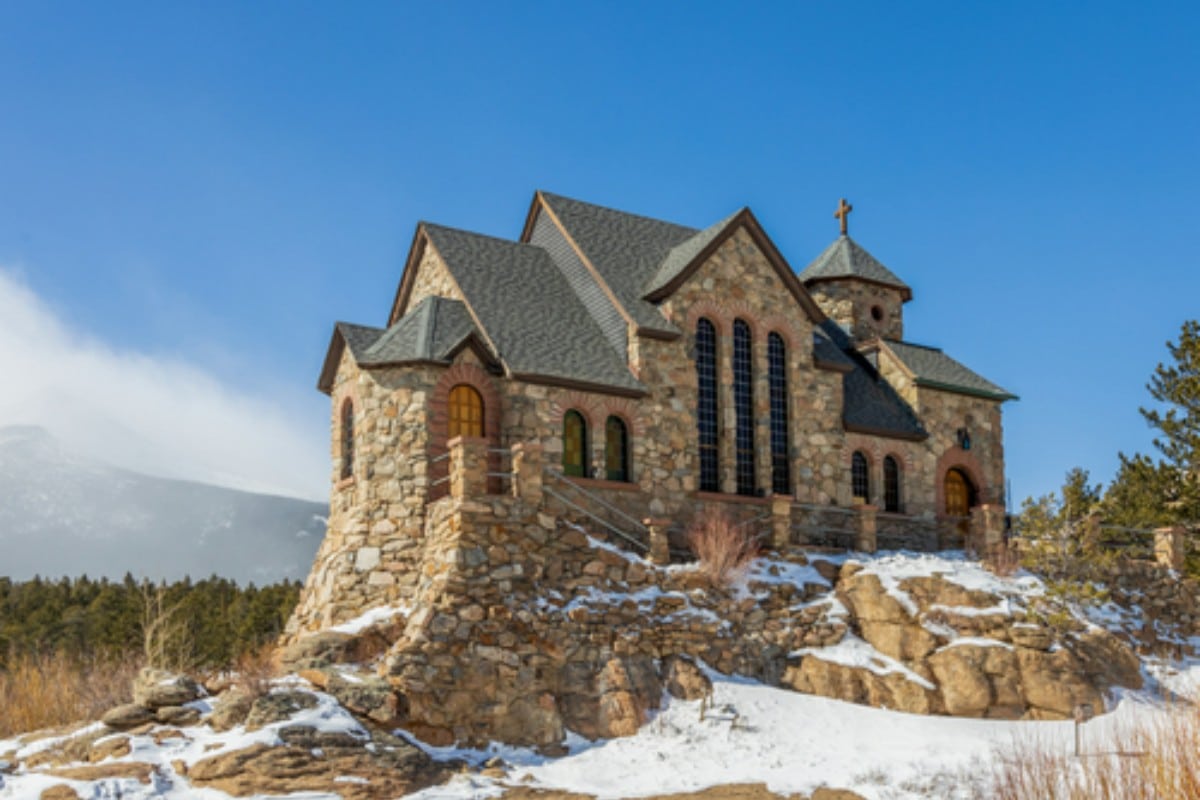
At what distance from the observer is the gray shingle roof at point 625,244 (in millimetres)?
31156

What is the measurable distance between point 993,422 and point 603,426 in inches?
563

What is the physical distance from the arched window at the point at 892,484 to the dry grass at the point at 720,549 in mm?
7186

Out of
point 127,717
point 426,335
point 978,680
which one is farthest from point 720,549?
point 127,717

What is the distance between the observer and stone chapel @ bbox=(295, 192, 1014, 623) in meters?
27.7

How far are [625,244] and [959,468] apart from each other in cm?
1185

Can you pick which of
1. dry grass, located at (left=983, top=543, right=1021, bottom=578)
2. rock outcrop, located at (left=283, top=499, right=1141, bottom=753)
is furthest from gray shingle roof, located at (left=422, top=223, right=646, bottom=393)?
dry grass, located at (left=983, top=543, right=1021, bottom=578)

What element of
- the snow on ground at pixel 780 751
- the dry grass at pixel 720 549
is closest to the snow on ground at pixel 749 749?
the snow on ground at pixel 780 751

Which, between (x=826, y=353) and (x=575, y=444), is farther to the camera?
(x=826, y=353)

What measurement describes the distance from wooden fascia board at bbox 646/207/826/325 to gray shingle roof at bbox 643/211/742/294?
0.40 ft

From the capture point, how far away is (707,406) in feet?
103

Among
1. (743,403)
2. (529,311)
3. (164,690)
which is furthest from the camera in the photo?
(743,403)

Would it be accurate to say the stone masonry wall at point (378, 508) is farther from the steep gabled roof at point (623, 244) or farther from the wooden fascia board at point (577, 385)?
the steep gabled roof at point (623, 244)

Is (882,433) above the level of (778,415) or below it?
below

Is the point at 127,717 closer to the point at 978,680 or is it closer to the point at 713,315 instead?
the point at 978,680
